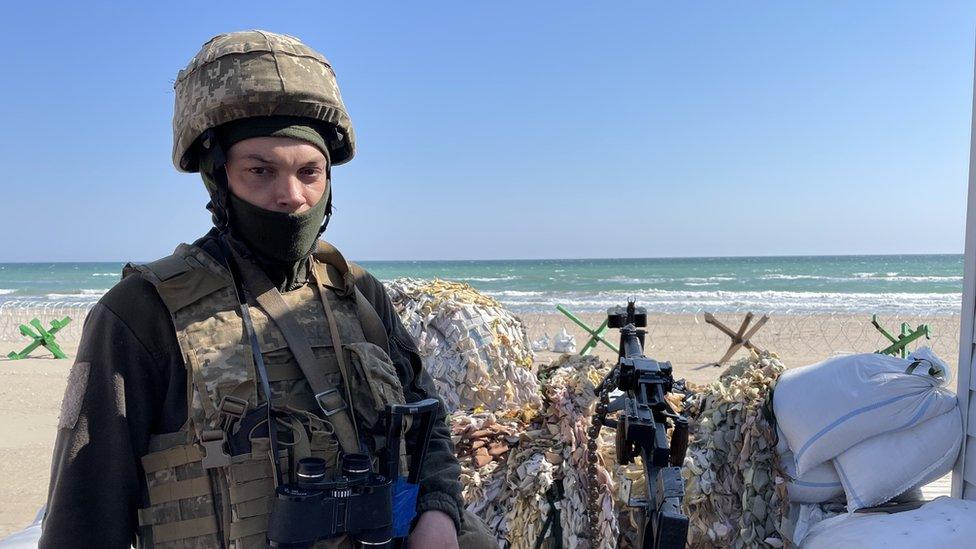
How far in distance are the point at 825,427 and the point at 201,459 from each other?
301cm

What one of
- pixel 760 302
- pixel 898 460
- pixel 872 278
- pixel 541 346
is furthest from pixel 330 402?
pixel 872 278

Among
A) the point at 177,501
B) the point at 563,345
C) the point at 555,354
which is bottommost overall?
the point at 555,354

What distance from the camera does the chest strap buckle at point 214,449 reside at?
1.61 meters

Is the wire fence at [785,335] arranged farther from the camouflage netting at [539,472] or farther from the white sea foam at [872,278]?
the white sea foam at [872,278]

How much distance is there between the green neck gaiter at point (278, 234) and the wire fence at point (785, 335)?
1251 cm

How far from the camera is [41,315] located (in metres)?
25.1

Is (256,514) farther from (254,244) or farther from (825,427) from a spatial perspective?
(825,427)

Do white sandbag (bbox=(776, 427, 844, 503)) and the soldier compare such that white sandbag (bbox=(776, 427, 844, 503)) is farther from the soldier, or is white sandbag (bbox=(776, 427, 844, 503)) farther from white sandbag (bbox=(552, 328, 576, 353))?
white sandbag (bbox=(552, 328, 576, 353))

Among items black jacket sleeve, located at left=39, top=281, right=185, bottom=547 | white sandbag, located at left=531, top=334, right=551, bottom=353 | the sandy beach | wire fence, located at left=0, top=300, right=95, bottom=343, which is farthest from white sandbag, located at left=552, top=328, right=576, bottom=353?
black jacket sleeve, located at left=39, top=281, right=185, bottom=547

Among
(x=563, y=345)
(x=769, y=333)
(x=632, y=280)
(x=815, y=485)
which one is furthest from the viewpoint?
(x=632, y=280)

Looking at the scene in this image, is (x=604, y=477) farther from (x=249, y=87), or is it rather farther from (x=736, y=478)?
(x=249, y=87)

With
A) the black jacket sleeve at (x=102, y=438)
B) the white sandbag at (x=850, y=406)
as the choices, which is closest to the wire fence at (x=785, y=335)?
the white sandbag at (x=850, y=406)

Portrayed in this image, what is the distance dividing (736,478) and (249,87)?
306 cm

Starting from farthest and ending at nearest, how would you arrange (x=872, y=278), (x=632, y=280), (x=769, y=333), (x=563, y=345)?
(x=632, y=280), (x=872, y=278), (x=769, y=333), (x=563, y=345)
